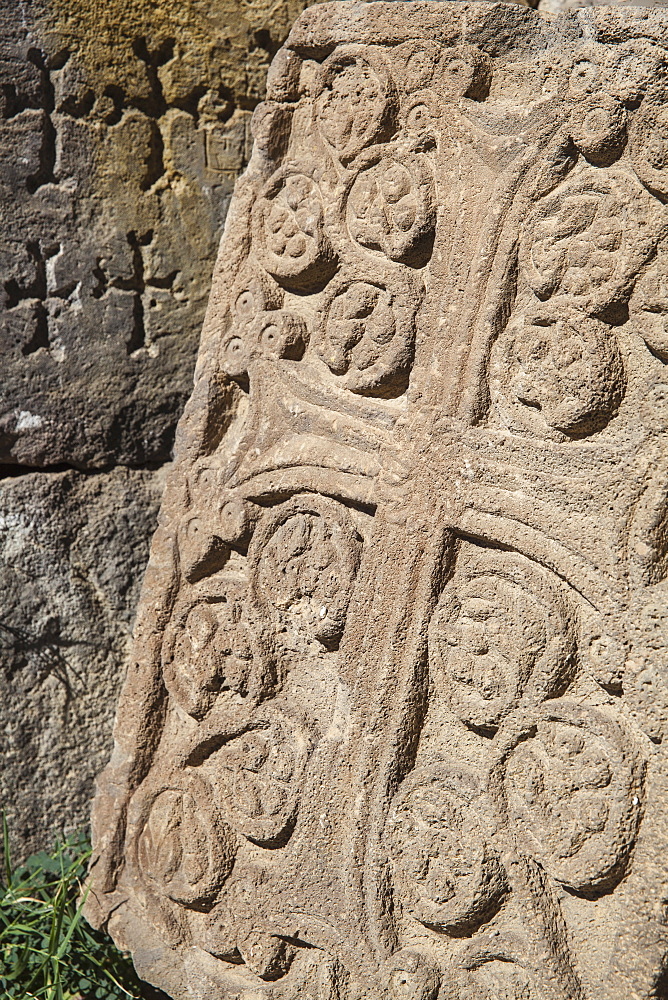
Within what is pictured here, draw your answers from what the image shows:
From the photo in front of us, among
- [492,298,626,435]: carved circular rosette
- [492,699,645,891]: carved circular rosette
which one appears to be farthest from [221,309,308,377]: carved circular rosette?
[492,699,645,891]: carved circular rosette

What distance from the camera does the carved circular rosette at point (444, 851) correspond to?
127 cm

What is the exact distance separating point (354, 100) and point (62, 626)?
1155mm

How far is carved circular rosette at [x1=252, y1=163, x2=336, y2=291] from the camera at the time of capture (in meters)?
1.49

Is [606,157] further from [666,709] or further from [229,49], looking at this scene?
[229,49]

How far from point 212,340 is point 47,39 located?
2.28ft

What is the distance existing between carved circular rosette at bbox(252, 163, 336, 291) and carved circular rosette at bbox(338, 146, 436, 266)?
6 cm

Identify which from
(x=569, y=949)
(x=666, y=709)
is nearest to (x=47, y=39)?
(x=666, y=709)

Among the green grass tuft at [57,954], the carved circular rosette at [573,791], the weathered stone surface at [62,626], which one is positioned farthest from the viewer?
the weathered stone surface at [62,626]

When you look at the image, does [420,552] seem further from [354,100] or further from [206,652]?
[354,100]

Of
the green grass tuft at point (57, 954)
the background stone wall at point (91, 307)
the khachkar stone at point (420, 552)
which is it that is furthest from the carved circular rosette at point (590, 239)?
the green grass tuft at point (57, 954)

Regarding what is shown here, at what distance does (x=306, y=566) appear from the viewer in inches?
57.1

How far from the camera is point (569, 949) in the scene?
1224mm

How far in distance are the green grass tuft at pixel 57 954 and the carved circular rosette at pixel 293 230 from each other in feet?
3.69

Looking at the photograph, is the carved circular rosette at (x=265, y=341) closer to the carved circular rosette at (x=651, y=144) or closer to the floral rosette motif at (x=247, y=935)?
the carved circular rosette at (x=651, y=144)
